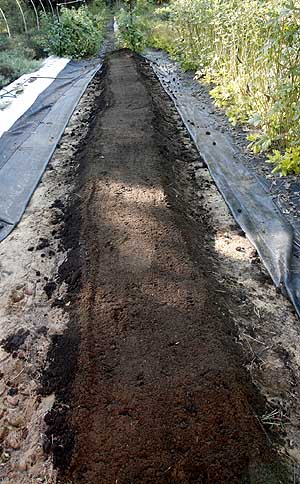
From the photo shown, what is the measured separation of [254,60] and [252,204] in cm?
203

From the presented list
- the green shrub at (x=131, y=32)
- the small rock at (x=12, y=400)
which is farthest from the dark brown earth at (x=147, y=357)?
the green shrub at (x=131, y=32)

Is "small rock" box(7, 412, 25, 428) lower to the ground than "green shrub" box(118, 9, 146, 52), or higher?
lower

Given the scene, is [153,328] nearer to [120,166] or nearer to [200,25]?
[120,166]

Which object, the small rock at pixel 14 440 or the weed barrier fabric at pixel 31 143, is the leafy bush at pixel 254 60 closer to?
the weed barrier fabric at pixel 31 143

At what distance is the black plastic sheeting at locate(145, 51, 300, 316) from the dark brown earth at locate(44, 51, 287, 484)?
334 mm

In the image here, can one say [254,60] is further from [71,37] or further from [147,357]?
[71,37]

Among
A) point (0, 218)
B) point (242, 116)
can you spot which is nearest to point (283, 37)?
point (242, 116)

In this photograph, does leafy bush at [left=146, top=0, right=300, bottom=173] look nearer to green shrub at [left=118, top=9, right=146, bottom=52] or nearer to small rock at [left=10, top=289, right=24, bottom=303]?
green shrub at [left=118, top=9, right=146, bottom=52]

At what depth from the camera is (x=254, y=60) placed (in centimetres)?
441

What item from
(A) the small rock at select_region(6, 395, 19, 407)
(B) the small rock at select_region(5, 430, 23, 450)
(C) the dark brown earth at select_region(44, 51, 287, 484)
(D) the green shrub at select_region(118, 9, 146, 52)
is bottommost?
(B) the small rock at select_region(5, 430, 23, 450)

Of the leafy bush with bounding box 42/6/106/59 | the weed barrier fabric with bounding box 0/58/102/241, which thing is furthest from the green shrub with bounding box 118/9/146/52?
the weed barrier fabric with bounding box 0/58/102/241

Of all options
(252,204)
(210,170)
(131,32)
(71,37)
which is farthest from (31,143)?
(131,32)

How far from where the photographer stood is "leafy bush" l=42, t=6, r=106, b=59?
7.77 meters

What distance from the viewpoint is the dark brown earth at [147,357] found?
1545 mm
